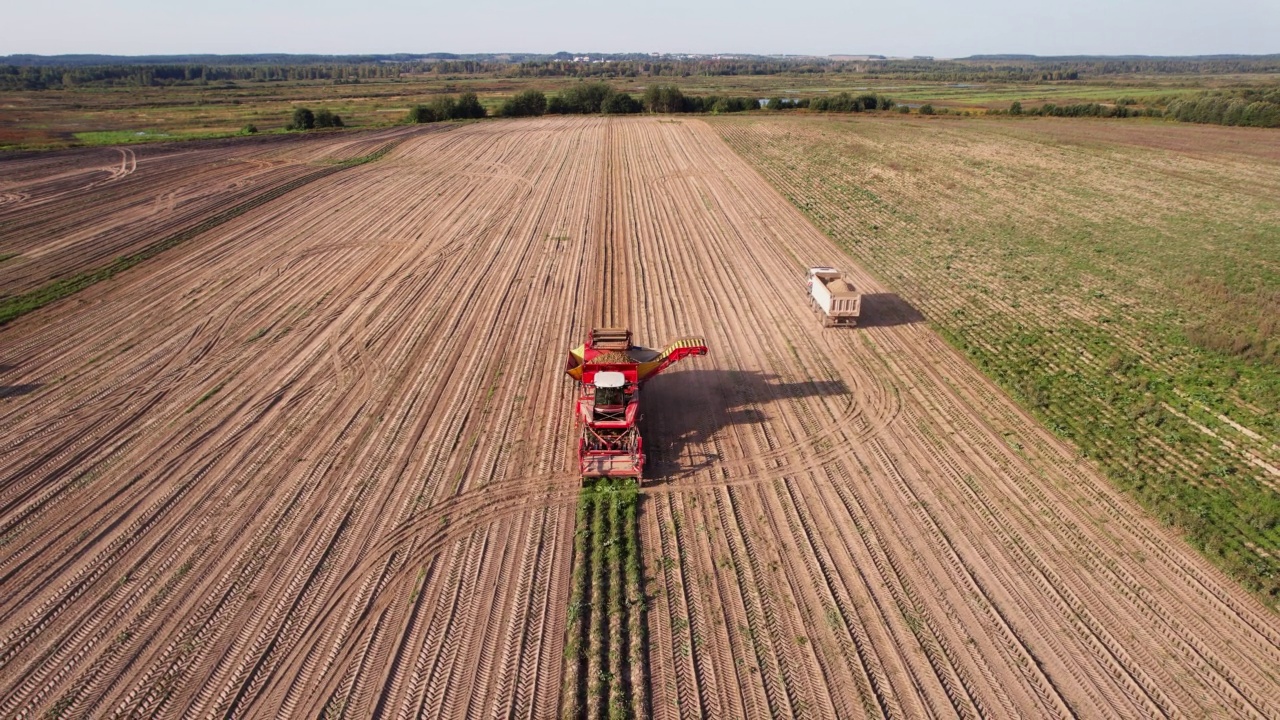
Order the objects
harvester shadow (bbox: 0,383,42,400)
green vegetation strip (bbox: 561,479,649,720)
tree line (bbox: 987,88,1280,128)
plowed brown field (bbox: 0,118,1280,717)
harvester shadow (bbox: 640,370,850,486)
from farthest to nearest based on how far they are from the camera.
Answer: tree line (bbox: 987,88,1280,128)
harvester shadow (bbox: 0,383,42,400)
harvester shadow (bbox: 640,370,850,486)
plowed brown field (bbox: 0,118,1280,717)
green vegetation strip (bbox: 561,479,649,720)

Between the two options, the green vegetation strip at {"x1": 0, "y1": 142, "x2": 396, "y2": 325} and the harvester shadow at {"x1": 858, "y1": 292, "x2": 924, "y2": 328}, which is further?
the green vegetation strip at {"x1": 0, "y1": 142, "x2": 396, "y2": 325}

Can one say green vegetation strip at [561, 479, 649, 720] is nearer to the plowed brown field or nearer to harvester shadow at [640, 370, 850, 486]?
the plowed brown field

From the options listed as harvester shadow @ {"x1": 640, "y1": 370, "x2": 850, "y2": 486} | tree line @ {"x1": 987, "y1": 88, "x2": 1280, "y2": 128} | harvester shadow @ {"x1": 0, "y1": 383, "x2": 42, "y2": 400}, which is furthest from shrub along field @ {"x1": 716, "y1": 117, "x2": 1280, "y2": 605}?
harvester shadow @ {"x1": 0, "y1": 383, "x2": 42, "y2": 400}

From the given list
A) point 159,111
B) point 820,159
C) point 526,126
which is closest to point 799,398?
point 820,159

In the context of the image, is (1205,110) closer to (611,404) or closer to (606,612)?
(611,404)

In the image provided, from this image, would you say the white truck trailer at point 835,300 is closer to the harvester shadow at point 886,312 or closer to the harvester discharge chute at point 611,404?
the harvester shadow at point 886,312

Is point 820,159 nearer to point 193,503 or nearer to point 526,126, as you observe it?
point 526,126
